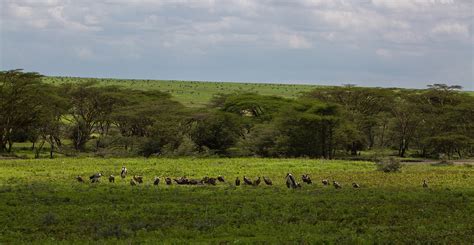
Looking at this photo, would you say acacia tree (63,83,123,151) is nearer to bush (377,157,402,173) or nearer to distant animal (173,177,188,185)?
bush (377,157,402,173)

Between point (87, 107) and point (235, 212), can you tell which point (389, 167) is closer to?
point (235, 212)

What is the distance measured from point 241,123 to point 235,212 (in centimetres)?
3741

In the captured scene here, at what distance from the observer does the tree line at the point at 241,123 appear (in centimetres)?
5234

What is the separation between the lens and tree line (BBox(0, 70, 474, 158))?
52344mm

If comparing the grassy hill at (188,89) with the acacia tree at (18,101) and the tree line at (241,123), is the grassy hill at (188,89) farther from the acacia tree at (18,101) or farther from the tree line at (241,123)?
the acacia tree at (18,101)

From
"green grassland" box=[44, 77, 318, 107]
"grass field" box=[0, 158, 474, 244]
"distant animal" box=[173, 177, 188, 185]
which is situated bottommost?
"distant animal" box=[173, 177, 188, 185]

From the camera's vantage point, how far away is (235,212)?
18.4m

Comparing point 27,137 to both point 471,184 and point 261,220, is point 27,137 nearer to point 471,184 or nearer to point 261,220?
point 471,184

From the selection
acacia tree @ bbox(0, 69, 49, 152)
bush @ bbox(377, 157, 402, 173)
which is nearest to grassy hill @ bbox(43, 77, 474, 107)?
acacia tree @ bbox(0, 69, 49, 152)

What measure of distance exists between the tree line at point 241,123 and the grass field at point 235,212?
22.1 m

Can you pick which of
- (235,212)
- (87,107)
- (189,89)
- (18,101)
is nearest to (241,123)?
(87,107)

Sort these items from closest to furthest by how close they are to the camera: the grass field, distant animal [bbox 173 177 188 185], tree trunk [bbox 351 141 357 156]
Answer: the grass field
distant animal [bbox 173 177 188 185]
tree trunk [bbox 351 141 357 156]

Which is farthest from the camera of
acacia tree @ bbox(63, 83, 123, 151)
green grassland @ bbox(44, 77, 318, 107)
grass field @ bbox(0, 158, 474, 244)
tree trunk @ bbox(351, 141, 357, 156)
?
Result: green grassland @ bbox(44, 77, 318, 107)

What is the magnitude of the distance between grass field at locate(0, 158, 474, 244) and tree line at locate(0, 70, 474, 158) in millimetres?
22055
